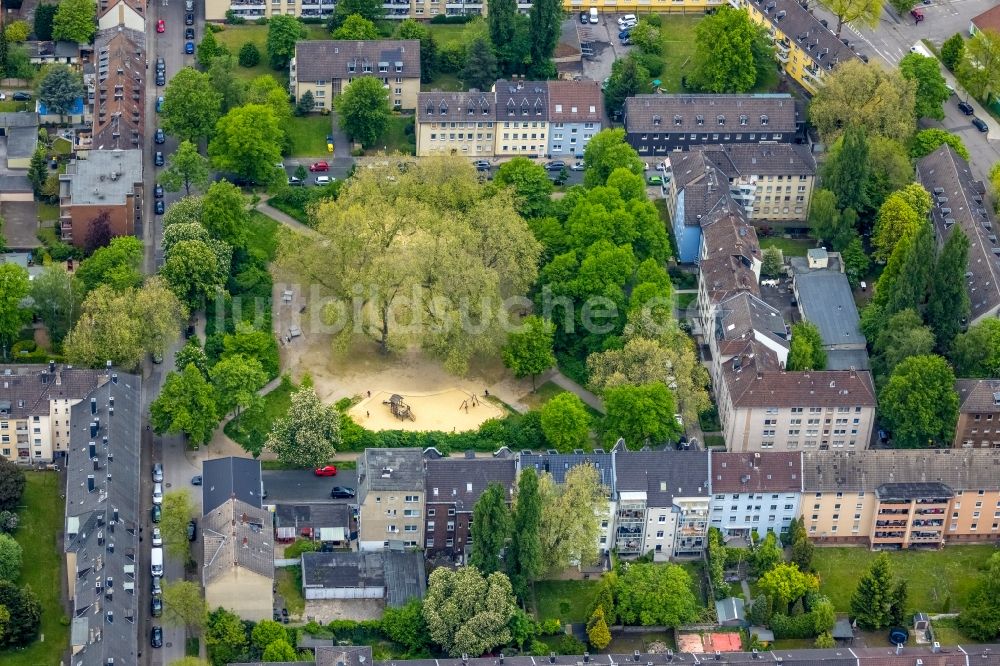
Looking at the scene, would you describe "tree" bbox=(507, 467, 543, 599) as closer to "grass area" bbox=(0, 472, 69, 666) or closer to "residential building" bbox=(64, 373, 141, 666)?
"residential building" bbox=(64, 373, 141, 666)

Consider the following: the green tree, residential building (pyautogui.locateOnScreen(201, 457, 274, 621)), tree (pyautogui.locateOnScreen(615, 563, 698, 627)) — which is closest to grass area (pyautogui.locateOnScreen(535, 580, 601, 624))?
tree (pyautogui.locateOnScreen(615, 563, 698, 627))

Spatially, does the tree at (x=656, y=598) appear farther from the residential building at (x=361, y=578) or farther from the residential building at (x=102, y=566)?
the residential building at (x=102, y=566)

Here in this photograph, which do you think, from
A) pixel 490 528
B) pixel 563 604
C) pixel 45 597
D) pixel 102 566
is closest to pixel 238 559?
pixel 102 566

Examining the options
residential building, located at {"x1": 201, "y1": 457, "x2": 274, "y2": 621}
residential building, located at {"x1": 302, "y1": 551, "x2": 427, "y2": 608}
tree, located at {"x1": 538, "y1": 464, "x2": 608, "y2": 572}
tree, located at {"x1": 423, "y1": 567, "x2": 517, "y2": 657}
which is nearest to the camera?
tree, located at {"x1": 423, "y1": 567, "x2": 517, "y2": 657}

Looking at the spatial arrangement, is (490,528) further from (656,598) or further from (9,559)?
(9,559)

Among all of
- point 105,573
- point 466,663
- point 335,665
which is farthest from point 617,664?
point 105,573
